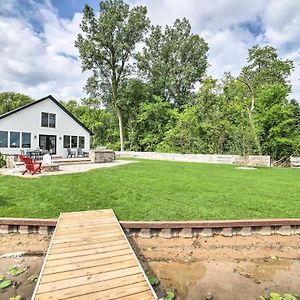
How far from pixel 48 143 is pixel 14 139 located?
2847 millimetres

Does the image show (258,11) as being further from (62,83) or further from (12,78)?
(12,78)

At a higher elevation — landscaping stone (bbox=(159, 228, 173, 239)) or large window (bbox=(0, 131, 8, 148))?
large window (bbox=(0, 131, 8, 148))

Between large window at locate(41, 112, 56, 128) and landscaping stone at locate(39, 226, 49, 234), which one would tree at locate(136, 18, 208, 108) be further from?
landscaping stone at locate(39, 226, 49, 234)

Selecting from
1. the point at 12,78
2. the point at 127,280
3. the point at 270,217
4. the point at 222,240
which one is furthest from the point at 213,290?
the point at 12,78

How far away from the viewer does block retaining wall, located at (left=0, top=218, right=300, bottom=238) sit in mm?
4727

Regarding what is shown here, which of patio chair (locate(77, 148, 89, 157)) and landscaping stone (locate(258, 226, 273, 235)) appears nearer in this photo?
landscaping stone (locate(258, 226, 273, 235))

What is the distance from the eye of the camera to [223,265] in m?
3.80

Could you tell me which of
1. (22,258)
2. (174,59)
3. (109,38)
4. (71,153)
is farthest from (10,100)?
(22,258)

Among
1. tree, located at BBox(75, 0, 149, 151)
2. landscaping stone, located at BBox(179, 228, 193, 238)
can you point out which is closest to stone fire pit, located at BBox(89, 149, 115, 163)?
landscaping stone, located at BBox(179, 228, 193, 238)

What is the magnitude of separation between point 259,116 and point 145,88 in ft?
48.0

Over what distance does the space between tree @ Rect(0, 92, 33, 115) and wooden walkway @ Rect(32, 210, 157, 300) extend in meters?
39.5

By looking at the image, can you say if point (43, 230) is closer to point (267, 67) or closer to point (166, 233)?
point (166, 233)

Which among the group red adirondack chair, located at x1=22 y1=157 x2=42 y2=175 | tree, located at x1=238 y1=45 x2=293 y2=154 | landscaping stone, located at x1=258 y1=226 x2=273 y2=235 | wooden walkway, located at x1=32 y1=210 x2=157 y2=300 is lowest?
landscaping stone, located at x1=258 y1=226 x2=273 y2=235

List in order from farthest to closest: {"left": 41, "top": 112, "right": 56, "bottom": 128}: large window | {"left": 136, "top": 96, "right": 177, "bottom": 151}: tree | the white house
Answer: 1. {"left": 136, "top": 96, "right": 177, "bottom": 151}: tree
2. {"left": 41, "top": 112, "right": 56, "bottom": 128}: large window
3. the white house
